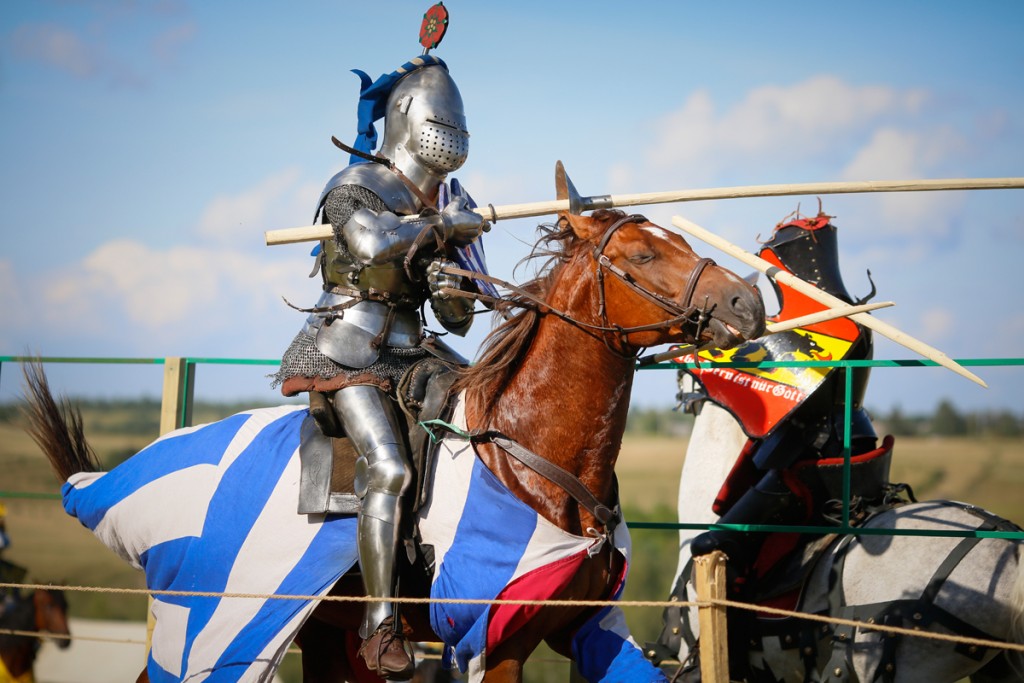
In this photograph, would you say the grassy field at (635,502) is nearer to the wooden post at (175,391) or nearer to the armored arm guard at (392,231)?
the wooden post at (175,391)

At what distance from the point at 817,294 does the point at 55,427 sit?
3563mm

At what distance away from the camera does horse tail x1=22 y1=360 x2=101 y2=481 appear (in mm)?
5098

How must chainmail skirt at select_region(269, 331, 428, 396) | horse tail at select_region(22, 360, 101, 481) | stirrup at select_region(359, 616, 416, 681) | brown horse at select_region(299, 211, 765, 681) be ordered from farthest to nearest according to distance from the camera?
horse tail at select_region(22, 360, 101, 481) → chainmail skirt at select_region(269, 331, 428, 396) → stirrup at select_region(359, 616, 416, 681) → brown horse at select_region(299, 211, 765, 681)

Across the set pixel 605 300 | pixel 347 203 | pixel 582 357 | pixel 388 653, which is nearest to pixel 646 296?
pixel 605 300

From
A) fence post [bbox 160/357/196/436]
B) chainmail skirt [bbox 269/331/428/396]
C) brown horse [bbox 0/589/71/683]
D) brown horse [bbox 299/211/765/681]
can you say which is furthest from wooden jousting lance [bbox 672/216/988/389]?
→ brown horse [bbox 0/589/71/683]

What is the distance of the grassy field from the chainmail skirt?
34.4 ft

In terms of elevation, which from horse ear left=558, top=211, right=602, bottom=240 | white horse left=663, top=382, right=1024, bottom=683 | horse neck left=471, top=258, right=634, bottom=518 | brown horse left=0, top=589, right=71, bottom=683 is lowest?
brown horse left=0, top=589, right=71, bottom=683

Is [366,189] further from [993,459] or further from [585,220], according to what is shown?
[993,459]

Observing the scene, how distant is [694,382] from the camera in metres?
6.04

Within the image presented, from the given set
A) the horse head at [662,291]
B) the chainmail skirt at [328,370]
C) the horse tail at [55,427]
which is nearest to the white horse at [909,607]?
the horse head at [662,291]

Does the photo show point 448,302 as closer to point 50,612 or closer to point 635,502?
point 50,612

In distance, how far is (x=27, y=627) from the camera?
22.4 feet

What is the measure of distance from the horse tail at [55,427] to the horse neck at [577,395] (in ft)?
7.85

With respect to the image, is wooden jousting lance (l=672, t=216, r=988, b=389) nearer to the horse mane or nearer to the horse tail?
the horse mane
